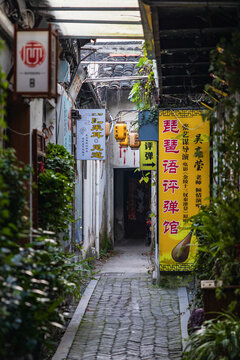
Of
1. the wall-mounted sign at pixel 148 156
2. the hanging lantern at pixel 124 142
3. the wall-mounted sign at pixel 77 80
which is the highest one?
the wall-mounted sign at pixel 77 80

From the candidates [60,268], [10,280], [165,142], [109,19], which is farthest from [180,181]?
[10,280]

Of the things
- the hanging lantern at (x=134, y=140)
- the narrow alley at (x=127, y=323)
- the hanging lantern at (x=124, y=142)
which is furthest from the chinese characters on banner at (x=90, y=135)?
the hanging lantern at (x=134, y=140)

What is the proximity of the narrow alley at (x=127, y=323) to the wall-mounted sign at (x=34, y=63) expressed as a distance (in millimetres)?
4129

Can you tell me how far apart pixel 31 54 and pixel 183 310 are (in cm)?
649

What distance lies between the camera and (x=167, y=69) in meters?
11.1

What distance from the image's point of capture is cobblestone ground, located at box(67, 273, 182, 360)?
8.97 m

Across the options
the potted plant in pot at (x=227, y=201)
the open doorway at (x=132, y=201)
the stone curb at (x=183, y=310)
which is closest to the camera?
the potted plant in pot at (x=227, y=201)

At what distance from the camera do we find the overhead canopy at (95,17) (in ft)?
29.1

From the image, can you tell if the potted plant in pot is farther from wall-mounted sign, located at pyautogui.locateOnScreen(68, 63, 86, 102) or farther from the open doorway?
the open doorway

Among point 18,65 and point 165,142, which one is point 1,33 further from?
point 165,142

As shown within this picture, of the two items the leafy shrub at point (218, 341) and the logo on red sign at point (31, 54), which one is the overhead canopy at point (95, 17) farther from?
the leafy shrub at point (218, 341)

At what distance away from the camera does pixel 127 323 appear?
35.7 ft

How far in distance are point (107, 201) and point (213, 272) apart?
56.3ft

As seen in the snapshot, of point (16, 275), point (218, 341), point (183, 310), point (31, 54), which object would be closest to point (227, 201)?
point (218, 341)
